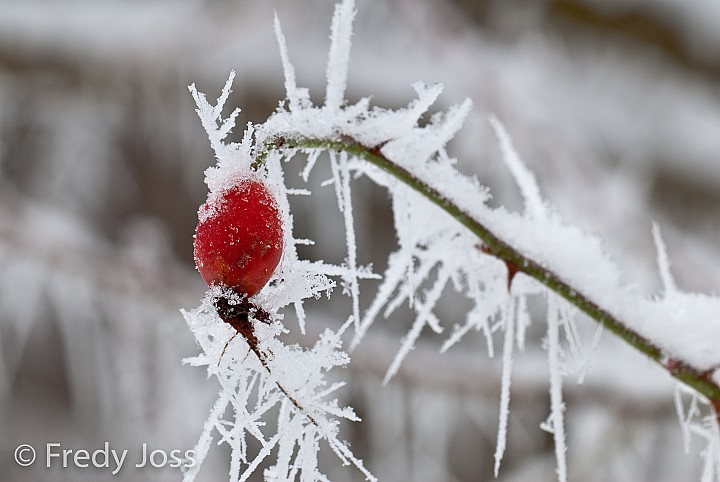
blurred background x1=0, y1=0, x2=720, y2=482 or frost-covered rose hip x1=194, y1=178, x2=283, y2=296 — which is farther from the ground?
blurred background x1=0, y1=0, x2=720, y2=482

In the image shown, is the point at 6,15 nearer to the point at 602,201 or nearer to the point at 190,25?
the point at 190,25

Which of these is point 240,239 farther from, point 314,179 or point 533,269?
point 314,179

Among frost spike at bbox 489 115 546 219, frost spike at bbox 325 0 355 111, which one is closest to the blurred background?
frost spike at bbox 489 115 546 219

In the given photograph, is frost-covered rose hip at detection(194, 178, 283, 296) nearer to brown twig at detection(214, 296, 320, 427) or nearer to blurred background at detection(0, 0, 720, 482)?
brown twig at detection(214, 296, 320, 427)

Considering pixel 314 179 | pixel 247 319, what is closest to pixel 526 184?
pixel 247 319

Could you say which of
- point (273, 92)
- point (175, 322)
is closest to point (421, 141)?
point (175, 322)

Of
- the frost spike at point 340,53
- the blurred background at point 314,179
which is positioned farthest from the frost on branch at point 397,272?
the blurred background at point 314,179
